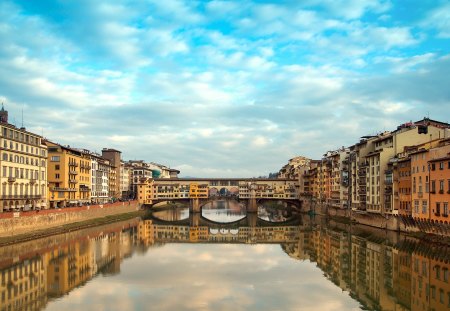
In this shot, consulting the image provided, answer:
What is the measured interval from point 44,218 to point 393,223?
35.8m

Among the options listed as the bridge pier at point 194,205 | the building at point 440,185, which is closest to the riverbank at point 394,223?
the building at point 440,185

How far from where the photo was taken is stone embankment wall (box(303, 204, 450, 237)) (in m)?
41.5

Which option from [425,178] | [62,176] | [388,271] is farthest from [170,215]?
[388,271]

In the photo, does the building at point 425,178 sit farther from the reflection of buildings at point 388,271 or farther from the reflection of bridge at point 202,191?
the reflection of bridge at point 202,191

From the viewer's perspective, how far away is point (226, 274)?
3131 centimetres

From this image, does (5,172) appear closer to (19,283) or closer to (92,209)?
(92,209)

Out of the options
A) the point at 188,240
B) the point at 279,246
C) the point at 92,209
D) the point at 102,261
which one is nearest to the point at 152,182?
the point at 92,209

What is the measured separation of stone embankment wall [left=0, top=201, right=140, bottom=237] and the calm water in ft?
6.27

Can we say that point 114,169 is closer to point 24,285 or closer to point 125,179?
point 125,179

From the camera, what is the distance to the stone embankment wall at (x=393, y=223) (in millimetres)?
41528

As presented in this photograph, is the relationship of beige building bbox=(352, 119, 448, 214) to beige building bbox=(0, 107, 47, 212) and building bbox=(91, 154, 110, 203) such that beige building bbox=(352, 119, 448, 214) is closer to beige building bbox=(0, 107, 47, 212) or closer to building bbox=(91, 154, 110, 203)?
beige building bbox=(0, 107, 47, 212)

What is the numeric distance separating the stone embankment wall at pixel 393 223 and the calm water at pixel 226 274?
74.0 inches

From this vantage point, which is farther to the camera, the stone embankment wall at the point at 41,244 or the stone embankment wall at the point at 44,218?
the stone embankment wall at the point at 44,218

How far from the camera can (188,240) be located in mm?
52594
